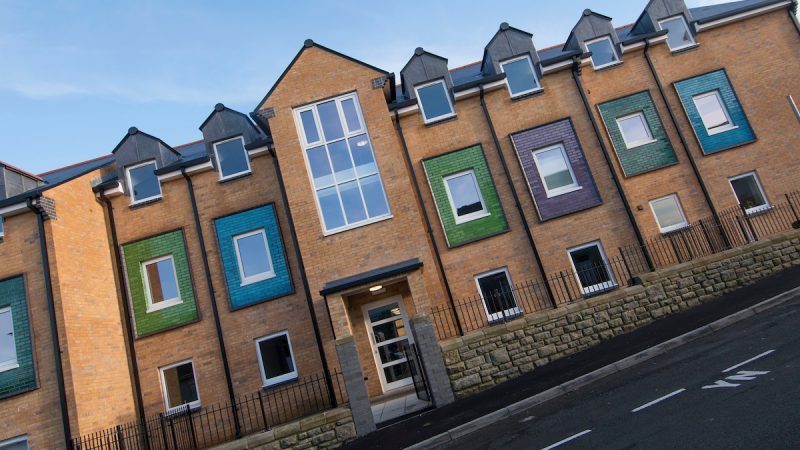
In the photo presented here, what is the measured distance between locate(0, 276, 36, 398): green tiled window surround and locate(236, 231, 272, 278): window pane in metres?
5.56

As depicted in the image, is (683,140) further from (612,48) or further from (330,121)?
(330,121)

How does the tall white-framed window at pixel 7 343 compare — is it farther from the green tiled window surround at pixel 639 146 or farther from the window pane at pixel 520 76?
the green tiled window surround at pixel 639 146

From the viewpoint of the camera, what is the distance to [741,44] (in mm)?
15508

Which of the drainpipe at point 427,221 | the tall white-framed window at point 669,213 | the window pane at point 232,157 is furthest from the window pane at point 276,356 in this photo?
the tall white-framed window at point 669,213

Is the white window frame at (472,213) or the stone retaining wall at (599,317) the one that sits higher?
the white window frame at (472,213)

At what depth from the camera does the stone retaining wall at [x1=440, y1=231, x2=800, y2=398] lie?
985cm

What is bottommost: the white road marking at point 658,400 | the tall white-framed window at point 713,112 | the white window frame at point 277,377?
the white road marking at point 658,400

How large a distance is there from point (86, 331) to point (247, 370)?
14.2ft

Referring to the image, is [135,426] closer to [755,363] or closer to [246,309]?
[246,309]

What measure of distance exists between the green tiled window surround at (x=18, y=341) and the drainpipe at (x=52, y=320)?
0.75 meters

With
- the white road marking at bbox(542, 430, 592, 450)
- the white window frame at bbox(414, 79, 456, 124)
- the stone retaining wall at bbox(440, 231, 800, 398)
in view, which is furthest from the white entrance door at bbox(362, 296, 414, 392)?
the white road marking at bbox(542, 430, 592, 450)

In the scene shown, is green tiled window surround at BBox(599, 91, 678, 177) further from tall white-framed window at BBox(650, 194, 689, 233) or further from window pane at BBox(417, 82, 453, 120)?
window pane at BBox(417, 82, 453, 120)

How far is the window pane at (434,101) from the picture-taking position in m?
14.8

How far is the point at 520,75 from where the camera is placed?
15250 millimetres
